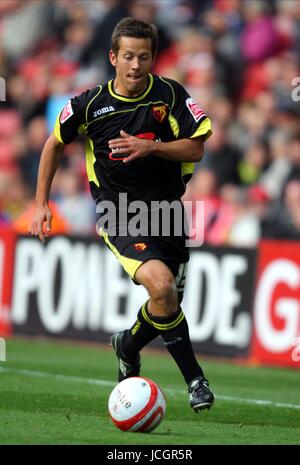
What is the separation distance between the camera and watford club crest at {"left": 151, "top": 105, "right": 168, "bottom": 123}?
814cm

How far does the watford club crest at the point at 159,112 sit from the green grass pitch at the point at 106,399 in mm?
2075

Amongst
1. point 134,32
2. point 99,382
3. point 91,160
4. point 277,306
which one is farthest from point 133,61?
point 277,306

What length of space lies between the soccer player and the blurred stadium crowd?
225 inches

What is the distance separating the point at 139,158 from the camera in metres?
8.05

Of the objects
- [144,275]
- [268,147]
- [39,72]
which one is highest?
[39,72]

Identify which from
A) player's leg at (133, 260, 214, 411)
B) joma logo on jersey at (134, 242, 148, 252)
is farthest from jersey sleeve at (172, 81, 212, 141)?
player's leg at (133, 260, 214, 411)

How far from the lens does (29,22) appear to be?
66.6ft

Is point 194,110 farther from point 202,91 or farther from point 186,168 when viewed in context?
point 202,91

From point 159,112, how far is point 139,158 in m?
0.36

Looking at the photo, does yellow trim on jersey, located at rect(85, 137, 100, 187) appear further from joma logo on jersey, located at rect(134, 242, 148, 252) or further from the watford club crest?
joma logo on jersey, located at rect(134, 242, 148, 252)

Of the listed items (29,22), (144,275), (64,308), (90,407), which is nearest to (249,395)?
(90,407)
